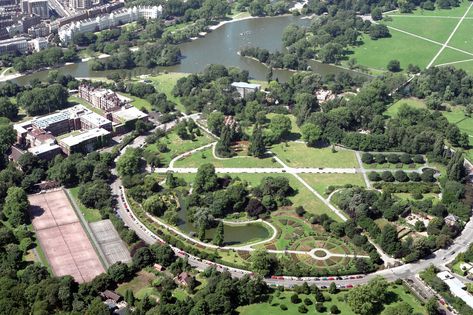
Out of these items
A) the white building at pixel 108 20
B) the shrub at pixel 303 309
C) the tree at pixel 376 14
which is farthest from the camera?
the tree at pixel 376 14

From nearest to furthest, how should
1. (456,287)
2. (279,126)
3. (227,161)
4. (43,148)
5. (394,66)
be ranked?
(456,287) < (43,148) < (227,161) < (279,126) < (394,66)

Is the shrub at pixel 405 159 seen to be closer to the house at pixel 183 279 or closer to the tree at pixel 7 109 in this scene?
the house at pixel 183 279

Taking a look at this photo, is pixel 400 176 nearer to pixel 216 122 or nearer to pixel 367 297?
pixel 367 297

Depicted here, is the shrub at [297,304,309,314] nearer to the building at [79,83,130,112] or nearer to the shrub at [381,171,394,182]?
the shrub at [381,171,394,182]

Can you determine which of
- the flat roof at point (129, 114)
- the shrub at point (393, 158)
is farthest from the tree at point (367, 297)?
the flat roof at point (129, 114)

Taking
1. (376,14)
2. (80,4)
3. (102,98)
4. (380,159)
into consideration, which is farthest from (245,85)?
(80,4)
